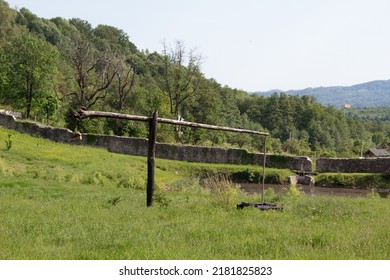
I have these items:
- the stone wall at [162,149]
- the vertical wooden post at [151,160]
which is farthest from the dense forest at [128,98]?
the vertical wooden post at [151,160]

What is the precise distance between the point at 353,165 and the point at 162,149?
20138 mm

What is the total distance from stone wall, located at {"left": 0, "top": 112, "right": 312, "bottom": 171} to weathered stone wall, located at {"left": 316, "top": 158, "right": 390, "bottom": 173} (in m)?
1.78

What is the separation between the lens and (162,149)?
1973 inches

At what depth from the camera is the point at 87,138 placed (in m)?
48.8

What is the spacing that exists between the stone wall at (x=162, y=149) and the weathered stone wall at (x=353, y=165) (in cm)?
178

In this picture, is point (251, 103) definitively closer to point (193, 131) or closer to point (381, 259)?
point (193, 131)

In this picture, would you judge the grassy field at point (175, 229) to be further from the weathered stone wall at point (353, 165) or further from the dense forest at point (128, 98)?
the weathered stone wall at point (353, 165)

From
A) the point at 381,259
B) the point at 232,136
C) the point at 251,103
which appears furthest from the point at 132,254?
the point at 251,103

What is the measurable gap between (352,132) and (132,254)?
14577 centimetres

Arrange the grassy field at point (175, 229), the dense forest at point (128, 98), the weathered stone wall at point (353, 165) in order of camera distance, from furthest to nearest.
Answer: the dense forest at point (128, 98) < the weathered stone wall at point (353, 165) < the grassy field at point (175, 229)

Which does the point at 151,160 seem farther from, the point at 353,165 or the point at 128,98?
the point at 128,98

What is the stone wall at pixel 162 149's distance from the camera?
47.8 meters

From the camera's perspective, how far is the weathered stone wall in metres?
48.1

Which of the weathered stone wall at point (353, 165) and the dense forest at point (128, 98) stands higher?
the dense forest at point (128, 98)
